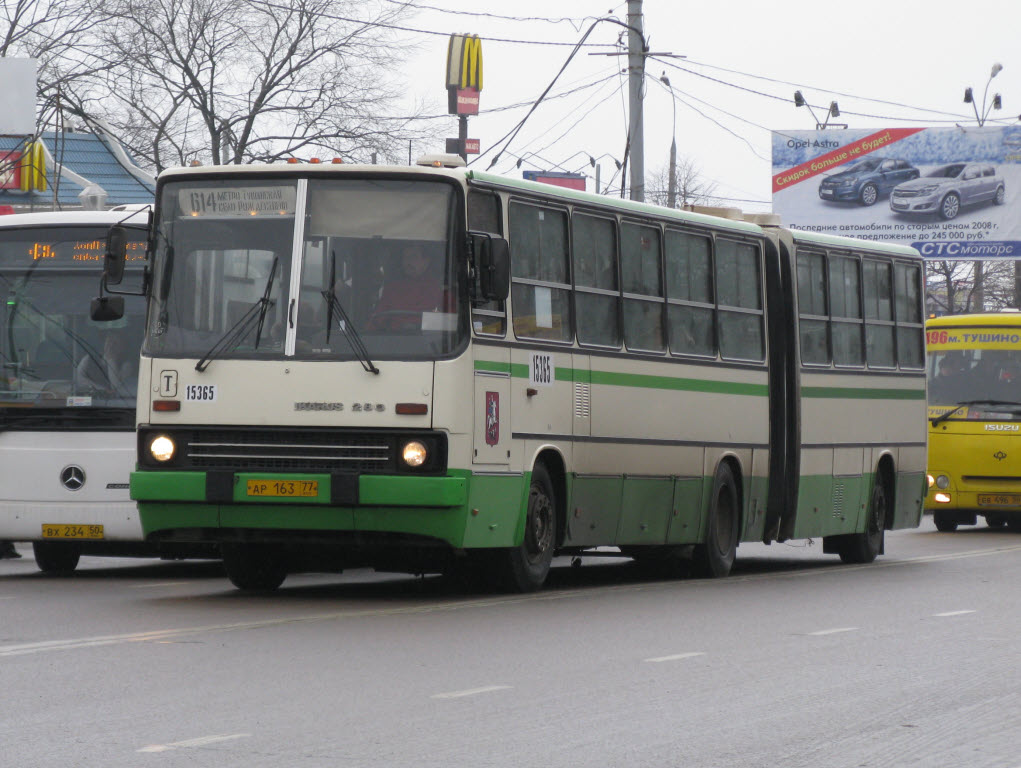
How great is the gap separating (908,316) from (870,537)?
2.39 m

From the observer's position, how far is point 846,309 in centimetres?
2005

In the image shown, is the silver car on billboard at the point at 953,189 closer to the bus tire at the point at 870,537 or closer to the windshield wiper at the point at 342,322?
the bus tire at the point at 870,537

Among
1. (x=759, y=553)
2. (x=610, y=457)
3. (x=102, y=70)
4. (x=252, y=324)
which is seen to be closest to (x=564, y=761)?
(x=252, y=324)

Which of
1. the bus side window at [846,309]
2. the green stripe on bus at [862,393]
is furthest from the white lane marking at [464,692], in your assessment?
the bus side window at [846,309]

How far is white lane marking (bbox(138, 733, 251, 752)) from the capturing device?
25.1 ft

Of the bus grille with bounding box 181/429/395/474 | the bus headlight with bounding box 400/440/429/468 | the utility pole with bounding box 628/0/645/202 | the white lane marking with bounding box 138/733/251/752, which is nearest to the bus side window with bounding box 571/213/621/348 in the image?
the bus headlight with bounding box 400/440/429/468

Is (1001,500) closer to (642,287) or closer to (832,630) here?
(642,287)

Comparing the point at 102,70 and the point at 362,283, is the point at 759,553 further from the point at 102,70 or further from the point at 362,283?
the point at 102,70

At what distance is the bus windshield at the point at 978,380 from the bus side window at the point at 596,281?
12.2 m

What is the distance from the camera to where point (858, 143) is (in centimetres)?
5500

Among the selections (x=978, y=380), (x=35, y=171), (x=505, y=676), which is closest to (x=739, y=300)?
(x=505, y=676)

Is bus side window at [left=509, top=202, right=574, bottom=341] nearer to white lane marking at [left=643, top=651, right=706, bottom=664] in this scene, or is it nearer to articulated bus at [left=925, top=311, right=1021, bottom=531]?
white lane marking at [left=643, top=651, right=706, bottom=664]

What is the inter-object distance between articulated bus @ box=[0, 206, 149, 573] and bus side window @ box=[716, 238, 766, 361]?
4.79 m

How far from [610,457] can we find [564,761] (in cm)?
823
